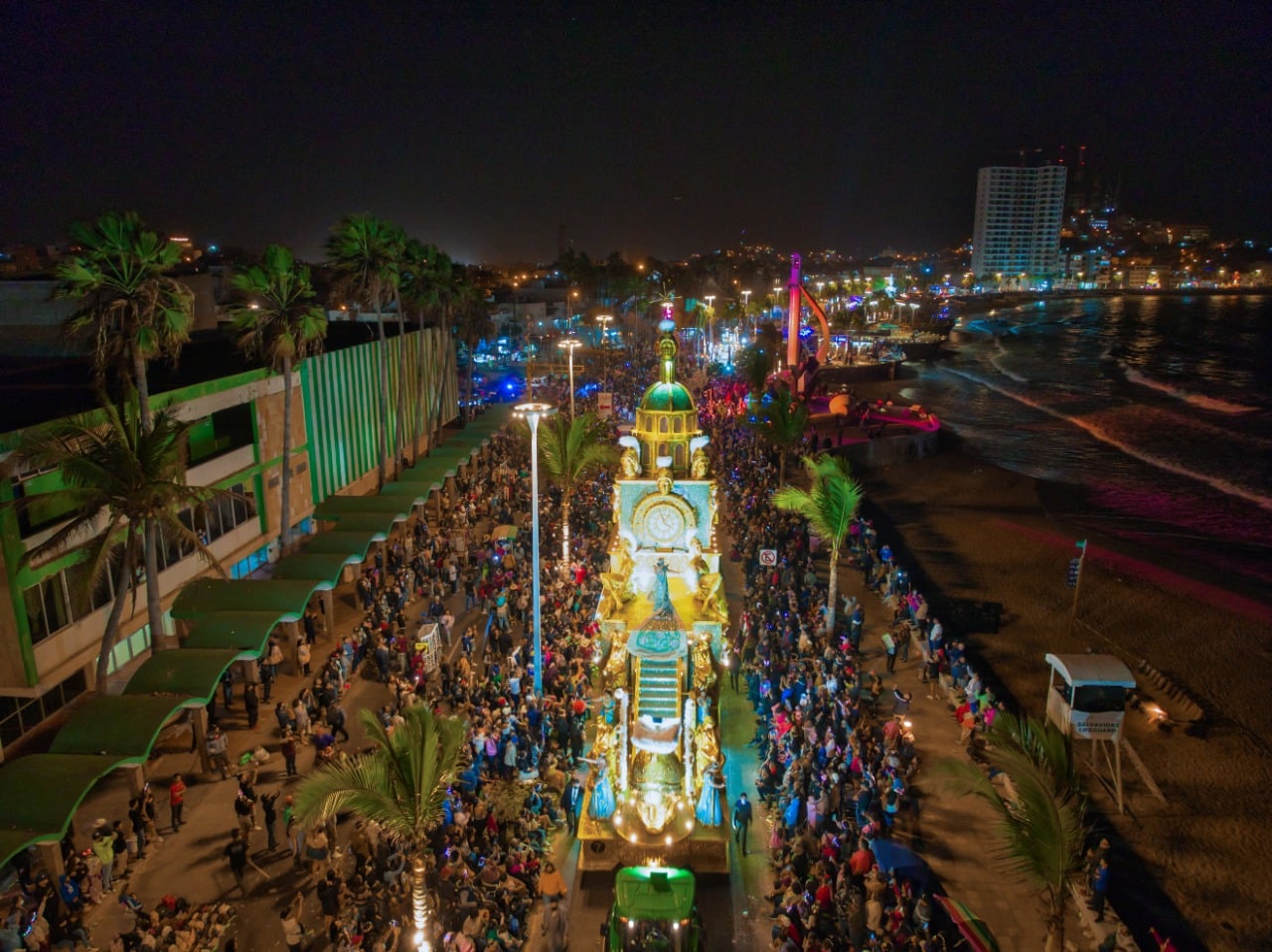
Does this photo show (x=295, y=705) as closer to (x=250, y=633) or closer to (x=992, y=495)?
(x=250, y=633)

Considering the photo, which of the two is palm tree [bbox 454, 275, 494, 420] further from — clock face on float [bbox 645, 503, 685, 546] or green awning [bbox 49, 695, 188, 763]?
green awning [bbox 49, 695, 188, 763]

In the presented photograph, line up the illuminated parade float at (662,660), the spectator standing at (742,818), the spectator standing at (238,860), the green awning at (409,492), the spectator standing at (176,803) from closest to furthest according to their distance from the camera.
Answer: the spectator standing at (238,860) → the illuminated parade float at (662,660) → the spectator standing at (742,818) → the spectator standing at (176,803) → the green awning at (409,492)

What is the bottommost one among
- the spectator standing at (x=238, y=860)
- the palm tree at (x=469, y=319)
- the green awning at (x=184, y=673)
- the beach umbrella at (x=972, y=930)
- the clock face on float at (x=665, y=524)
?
the spectator standing at (x=238, y=860)

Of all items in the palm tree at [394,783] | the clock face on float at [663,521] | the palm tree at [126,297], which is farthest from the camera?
the clock face on float at [663,521]

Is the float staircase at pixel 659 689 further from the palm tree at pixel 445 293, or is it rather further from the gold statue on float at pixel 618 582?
the palm tree at pixel 445 293

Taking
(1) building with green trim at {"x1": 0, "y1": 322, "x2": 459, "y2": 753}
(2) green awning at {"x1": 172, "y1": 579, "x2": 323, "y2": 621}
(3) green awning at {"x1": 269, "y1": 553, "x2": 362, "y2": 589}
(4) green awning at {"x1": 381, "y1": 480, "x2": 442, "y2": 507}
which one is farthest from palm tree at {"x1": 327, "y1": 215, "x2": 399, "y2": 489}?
(2) green awning at {"x1": 172, "y1": 579, "x2": 323, "y2": 621}

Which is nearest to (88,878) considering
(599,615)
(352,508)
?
(599,615)

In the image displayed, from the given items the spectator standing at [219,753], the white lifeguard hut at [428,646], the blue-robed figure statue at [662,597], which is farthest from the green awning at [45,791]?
the blue-robed figure statue at [662,597]
